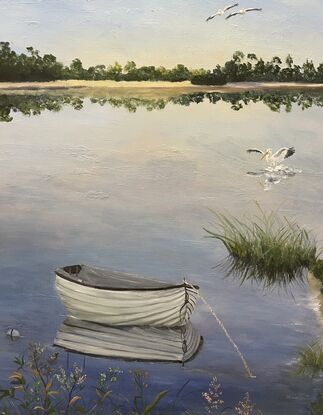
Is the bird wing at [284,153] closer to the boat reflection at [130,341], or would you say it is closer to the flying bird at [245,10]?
the flying bird at [245,10]

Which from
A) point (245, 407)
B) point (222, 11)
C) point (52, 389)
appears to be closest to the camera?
point (245, 407)

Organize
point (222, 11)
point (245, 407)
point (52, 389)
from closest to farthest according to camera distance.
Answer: point (245, 407) < point (52, 389) < point (222, 11)

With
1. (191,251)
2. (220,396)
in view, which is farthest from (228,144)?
(220,396)

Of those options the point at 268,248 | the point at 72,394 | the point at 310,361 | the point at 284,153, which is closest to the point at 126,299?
the point at 72,394

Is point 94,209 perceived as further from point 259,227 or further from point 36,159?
point 259,227

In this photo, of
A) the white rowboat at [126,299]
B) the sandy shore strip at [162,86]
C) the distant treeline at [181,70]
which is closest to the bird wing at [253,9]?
the distant treeline at [181,70]

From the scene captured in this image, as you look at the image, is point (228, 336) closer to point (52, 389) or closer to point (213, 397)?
point (213, 397)

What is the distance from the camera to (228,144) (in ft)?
12.2

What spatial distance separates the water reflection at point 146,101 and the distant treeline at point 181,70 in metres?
0.07

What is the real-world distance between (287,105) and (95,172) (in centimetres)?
93

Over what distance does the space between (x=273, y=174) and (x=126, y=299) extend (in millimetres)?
868

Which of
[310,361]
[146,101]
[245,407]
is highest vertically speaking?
[146,101]

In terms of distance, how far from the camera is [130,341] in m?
3.60

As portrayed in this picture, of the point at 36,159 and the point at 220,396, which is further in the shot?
the point at 36,159
